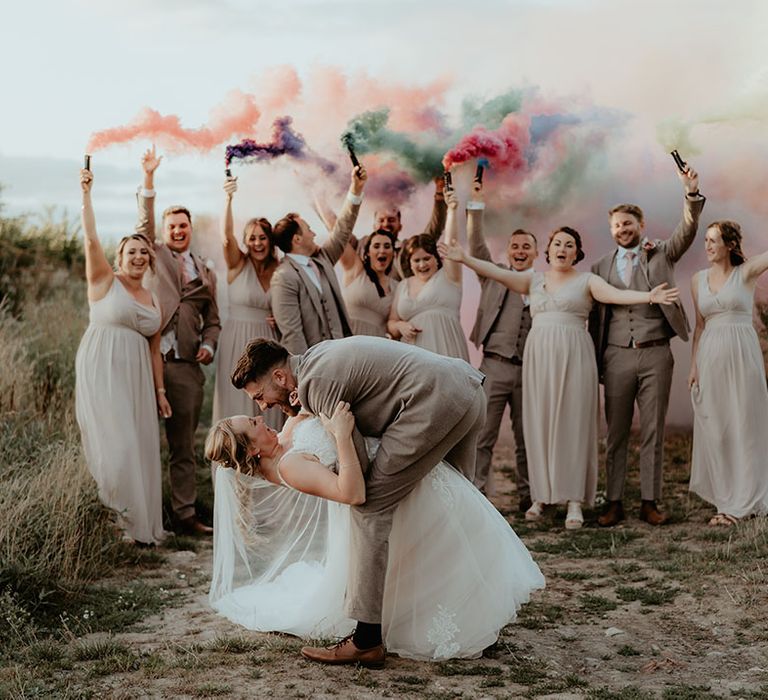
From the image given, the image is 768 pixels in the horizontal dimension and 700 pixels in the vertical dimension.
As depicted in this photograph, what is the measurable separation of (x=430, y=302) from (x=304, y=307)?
1143mm

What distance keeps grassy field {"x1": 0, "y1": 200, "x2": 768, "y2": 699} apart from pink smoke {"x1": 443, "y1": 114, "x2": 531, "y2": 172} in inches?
125

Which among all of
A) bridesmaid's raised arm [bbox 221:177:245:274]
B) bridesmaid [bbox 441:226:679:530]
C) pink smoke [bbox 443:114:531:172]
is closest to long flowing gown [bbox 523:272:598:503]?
bridesmaid [bbox 441:226:679:530]

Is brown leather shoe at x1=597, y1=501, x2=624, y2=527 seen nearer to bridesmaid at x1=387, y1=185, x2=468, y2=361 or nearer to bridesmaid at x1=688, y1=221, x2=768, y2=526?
bridesmaid at x1=688, y1=221, x2=768, y2=526

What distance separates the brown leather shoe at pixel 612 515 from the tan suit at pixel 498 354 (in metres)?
0.93

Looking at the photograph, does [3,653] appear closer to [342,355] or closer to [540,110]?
[342,355]

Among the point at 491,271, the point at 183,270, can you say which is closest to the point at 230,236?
the point at 183,270

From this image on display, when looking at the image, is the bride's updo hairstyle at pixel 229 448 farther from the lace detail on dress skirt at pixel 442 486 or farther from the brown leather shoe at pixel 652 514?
Answer: the brown leather shoe at pixel 652 514

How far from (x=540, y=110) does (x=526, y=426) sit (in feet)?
12.1

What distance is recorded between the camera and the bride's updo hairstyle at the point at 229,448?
5055 mm

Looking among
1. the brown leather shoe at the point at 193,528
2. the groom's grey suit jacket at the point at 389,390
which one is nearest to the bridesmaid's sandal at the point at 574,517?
the brown leather shoe at the point at 193,528

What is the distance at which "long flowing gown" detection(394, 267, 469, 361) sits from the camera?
875 centimetres

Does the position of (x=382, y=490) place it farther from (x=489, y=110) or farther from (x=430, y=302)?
(x=489, y=110)

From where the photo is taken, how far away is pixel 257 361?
186 inches

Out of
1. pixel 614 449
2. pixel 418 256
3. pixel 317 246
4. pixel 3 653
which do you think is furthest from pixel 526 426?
pixel 3 653
